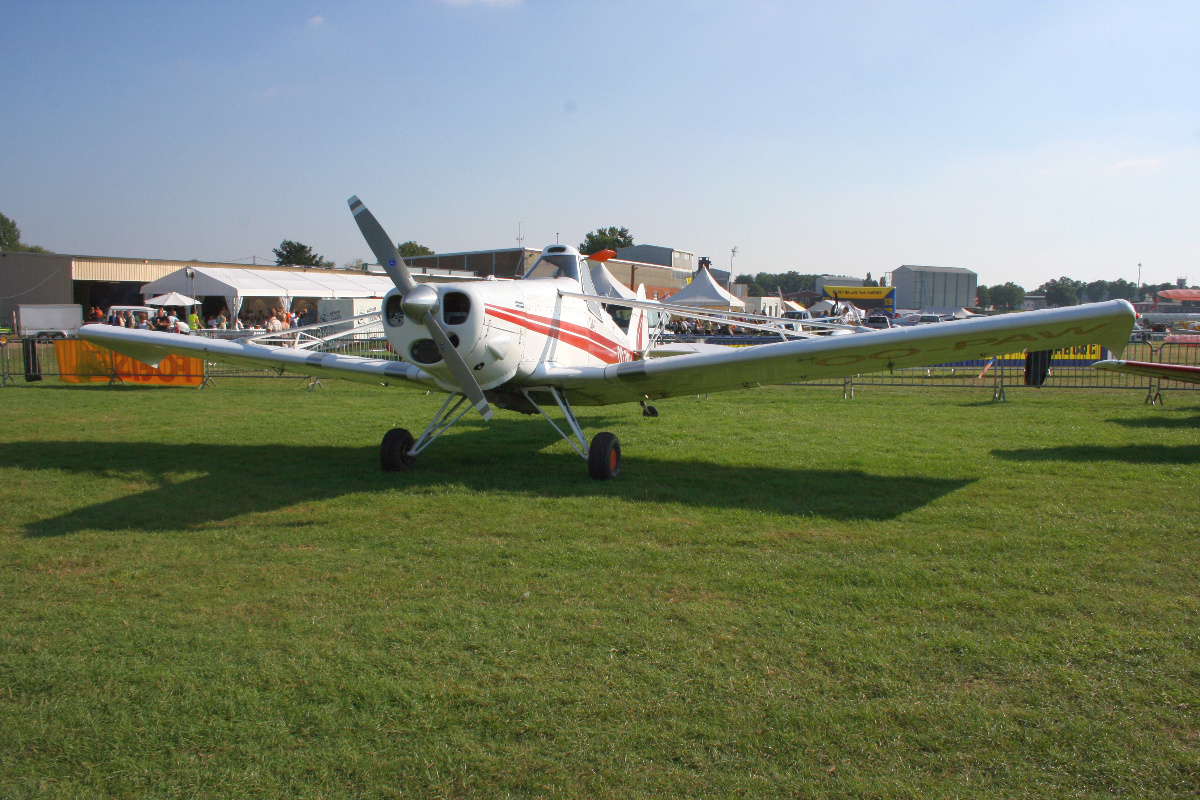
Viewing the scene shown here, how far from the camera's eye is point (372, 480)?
7820 mm

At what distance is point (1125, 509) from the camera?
6.35 m

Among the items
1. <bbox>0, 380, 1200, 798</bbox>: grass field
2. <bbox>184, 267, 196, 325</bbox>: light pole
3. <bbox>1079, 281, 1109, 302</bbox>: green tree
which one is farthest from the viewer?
<bbox>1079, 281, 1109, 302</bbox>: green tree

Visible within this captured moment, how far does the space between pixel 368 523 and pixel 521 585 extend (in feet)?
6.69

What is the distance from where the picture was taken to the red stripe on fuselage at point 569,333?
7.54 metres

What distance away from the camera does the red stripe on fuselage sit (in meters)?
7.54

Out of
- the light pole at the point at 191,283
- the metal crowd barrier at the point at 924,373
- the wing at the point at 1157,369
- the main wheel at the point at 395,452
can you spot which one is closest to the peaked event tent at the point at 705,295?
the metal crowd barrier at the point at 924,373

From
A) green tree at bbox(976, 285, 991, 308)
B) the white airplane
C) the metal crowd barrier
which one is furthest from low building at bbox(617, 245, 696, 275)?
green tree at bbox(976, 285, 991, 308)

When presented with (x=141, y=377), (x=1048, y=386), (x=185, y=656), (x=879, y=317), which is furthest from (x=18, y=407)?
(x=879, y=317)

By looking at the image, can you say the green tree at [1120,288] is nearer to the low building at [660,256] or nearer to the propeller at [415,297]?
the low building at [660,256]

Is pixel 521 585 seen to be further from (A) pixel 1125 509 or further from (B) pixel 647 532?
(A) pixel 1125 509

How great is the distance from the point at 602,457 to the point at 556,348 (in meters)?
1.49

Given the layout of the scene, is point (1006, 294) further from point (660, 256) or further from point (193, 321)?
point (193, 321)

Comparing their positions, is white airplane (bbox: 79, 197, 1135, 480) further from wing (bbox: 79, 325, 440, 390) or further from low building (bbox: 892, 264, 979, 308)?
low building (bbox: 892, 264, 979, 308)

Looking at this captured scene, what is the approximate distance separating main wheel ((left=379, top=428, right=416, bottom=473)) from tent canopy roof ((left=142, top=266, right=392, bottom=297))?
26.4 metres
